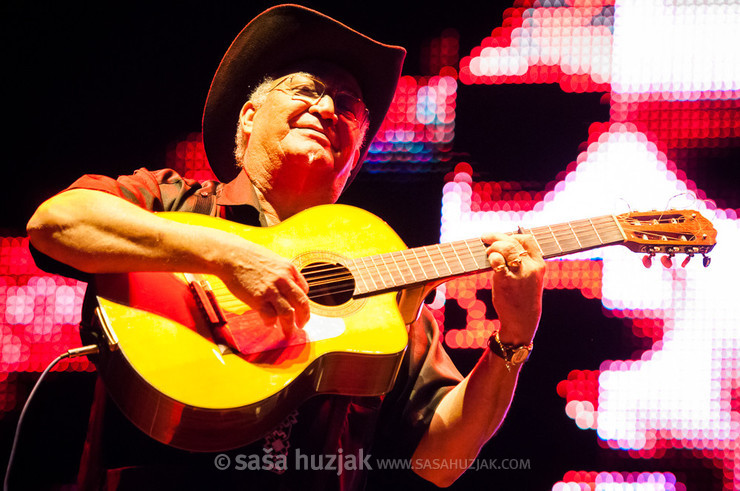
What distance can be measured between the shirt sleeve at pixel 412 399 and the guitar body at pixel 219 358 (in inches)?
25.5

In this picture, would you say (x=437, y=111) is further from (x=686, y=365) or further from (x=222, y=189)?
(x=686, y=365)

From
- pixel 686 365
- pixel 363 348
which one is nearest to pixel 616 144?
pixel 686 365

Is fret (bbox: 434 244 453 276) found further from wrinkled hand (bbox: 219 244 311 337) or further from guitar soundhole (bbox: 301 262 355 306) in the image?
wrinkled hand (bbox: 219 244 311 337)

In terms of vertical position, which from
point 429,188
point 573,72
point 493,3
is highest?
→ point 493,3

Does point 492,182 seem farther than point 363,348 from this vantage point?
Yes

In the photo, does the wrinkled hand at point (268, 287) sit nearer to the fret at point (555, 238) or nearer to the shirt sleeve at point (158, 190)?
the shirt sleeve at point (158, 190)

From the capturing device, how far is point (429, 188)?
4.56 meters

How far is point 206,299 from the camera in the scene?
7.01 feet

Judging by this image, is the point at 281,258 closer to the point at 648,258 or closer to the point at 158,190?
the point at 158,190

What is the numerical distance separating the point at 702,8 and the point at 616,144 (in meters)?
1.12

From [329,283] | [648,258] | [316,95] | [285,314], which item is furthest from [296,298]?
[648,258]

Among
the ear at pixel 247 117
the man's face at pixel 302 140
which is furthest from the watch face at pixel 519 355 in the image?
the ear at pixel 247 117

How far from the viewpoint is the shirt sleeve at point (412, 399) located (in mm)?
2820

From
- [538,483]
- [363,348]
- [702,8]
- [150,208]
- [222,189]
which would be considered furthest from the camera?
[702,8]
